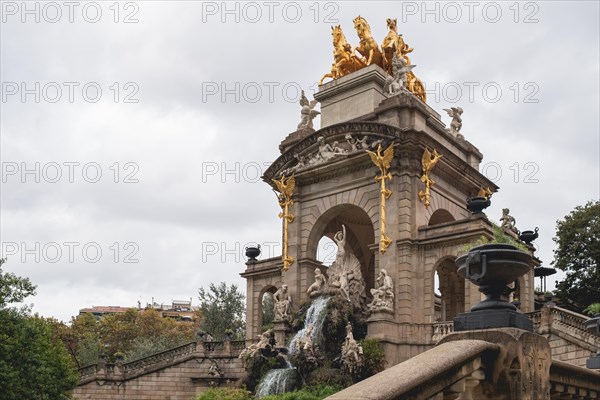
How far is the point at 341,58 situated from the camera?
116 feet

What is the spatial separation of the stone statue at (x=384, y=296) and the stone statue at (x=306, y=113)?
9.06 metres

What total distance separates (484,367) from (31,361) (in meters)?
23.3

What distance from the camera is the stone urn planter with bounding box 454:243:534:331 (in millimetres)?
7551

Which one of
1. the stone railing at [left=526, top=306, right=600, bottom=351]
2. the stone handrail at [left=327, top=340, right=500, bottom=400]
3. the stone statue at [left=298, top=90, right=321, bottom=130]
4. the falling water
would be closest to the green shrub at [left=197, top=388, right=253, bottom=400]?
the falling water

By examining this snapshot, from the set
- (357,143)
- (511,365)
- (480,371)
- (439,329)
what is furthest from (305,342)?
(480,371)

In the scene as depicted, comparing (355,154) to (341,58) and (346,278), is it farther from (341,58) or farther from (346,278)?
(341,58)

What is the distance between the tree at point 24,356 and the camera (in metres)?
26.6

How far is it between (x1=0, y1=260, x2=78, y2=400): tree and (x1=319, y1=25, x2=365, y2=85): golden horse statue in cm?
1574

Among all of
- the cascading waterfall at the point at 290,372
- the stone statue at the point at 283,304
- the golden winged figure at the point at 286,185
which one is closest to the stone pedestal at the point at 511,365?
the cascading waterfall at the point at 290,372

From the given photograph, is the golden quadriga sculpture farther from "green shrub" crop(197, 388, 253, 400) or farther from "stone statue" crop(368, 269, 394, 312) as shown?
"green shrub" crop(197, 388, 253, 400)

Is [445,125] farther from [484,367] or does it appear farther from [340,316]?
[484,367]

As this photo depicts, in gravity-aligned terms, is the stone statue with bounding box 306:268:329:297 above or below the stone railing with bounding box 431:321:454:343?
above

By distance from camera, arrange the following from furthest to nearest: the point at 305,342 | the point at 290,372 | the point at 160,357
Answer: the point at 160,357, the point at 290,372, the point at 305,342

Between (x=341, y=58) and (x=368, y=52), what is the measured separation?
48.4 inches
